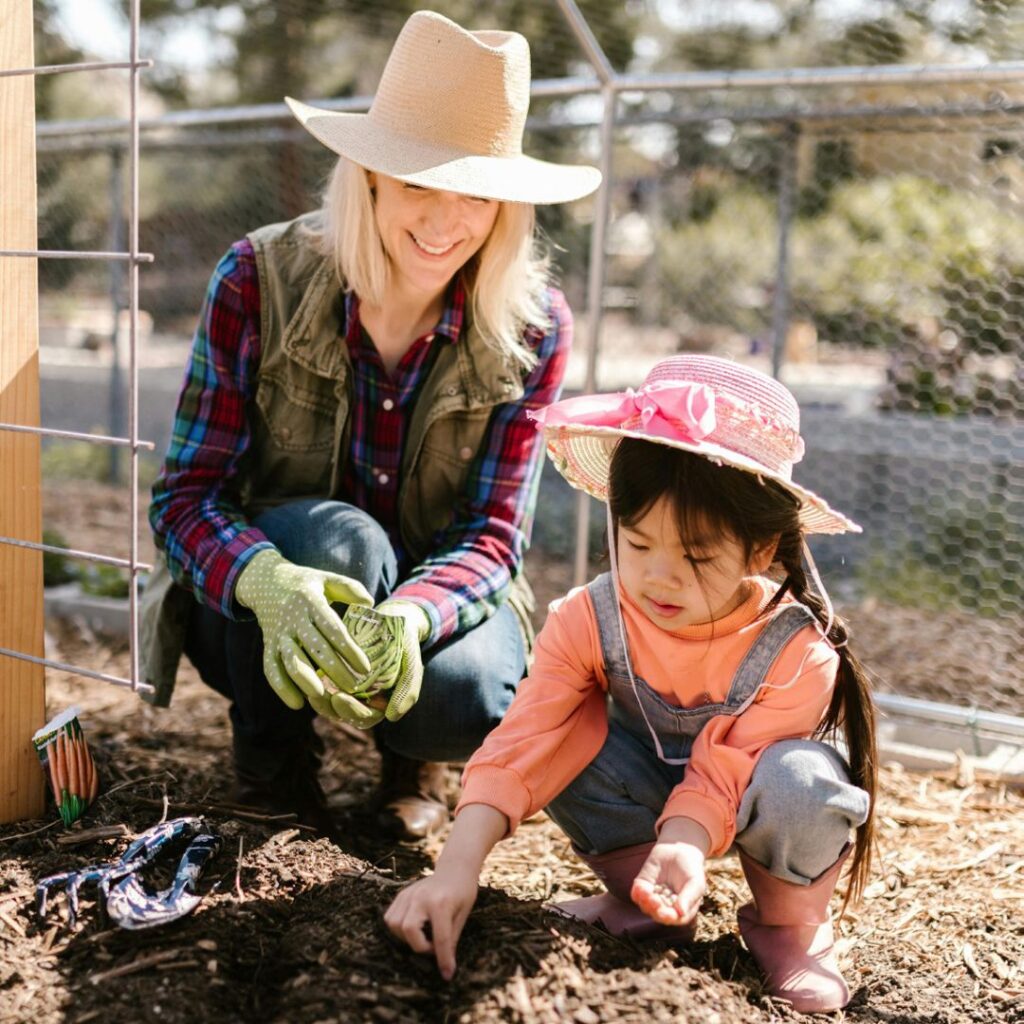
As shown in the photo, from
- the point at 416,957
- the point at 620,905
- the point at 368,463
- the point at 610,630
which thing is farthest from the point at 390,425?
the point at 416,957

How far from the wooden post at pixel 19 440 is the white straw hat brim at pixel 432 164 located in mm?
450

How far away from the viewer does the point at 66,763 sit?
1.77 metres

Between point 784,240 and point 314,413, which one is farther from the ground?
point 784,240

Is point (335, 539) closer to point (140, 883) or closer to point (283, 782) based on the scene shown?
point (283, 782)

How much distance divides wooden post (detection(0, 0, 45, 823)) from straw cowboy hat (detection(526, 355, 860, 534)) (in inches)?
30.8

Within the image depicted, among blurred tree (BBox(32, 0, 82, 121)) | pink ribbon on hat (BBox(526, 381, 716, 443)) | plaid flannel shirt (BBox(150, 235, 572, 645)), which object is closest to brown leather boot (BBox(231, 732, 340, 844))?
plaid flannel shirt (BBox(150, 235, 572, 645))

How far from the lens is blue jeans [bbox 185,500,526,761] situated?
6.52 feet

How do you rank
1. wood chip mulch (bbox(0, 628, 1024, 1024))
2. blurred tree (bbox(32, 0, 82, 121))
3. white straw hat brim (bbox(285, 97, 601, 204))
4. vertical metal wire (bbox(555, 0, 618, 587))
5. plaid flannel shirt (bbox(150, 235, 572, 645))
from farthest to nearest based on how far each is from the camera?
blurred tree (bbox(32, 0, 82, 121))
vertical metal wire (bbox(555, 0, 618, 587))
plaid flannel shirt (bbox(150, 235, 572, 645))
white straw hat brim (bbox(285, 97, 601, 204))
wood chip mulch (bbox(0, 628, 1024, 1024))

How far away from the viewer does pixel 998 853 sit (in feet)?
7.14

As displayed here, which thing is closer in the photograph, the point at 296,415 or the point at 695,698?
the point at 695,698

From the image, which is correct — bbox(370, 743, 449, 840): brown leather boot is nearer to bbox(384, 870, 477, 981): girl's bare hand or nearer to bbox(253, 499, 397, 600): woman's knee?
bbox(253, 499, 397, 600): woman's knee

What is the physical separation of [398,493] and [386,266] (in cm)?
41

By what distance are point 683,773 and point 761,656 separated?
0.84ft

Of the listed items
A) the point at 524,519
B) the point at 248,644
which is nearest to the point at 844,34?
the point at 524,519
